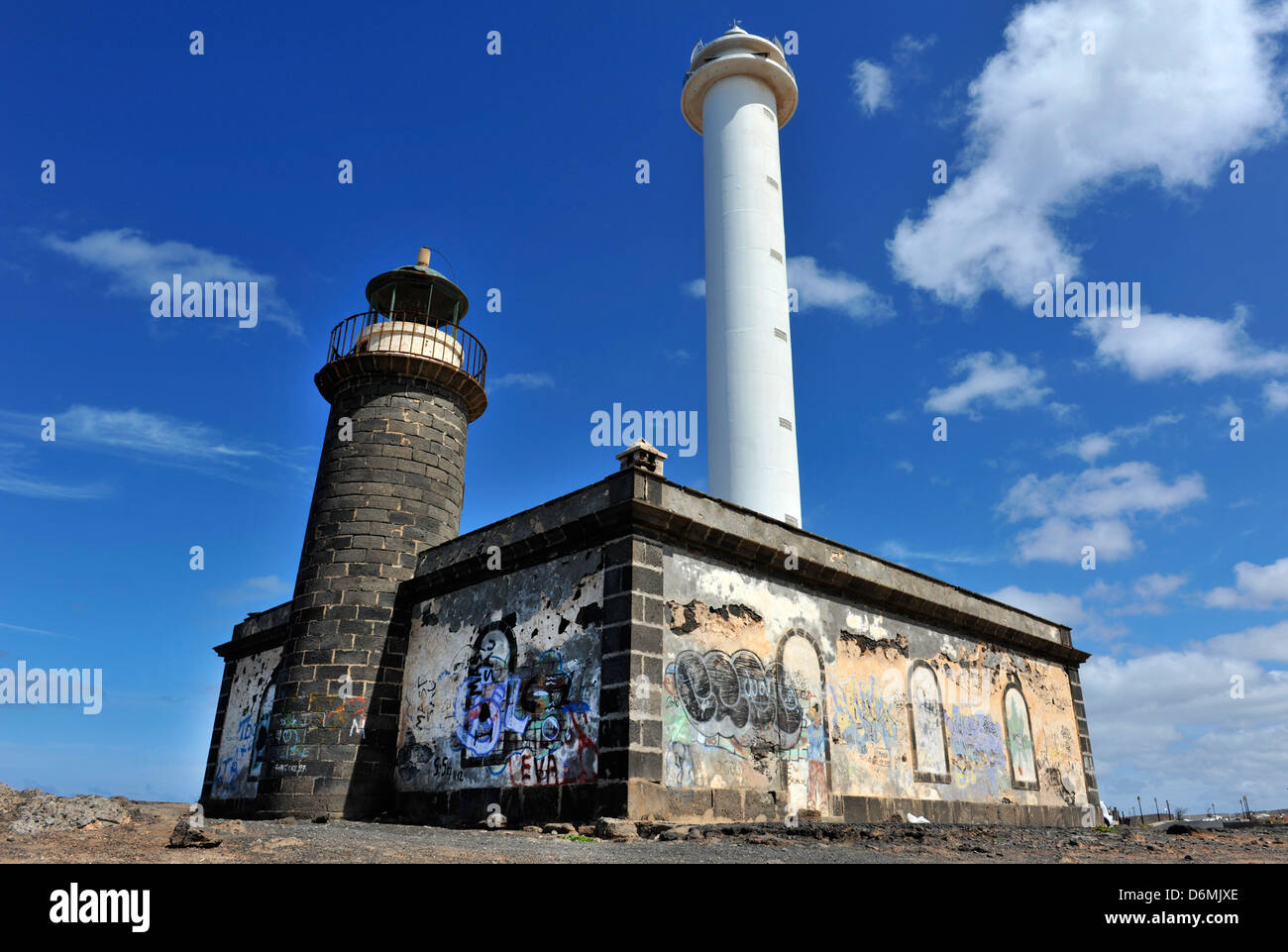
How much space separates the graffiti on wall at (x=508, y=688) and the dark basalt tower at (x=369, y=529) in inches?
28.1

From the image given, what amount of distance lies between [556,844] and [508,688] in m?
3.88

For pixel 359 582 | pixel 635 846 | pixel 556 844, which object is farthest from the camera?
pixel 359 582

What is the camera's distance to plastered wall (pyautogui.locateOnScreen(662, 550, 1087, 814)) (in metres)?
11.3

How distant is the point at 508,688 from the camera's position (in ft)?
40.0

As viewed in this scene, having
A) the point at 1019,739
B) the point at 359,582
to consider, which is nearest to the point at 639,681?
the point at 359,582

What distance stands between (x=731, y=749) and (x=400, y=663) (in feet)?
20.4

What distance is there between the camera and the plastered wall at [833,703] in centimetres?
1129

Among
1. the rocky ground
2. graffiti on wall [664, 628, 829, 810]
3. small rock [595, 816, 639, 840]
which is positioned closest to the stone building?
graffiti on wall [664, 628, 829, 810]

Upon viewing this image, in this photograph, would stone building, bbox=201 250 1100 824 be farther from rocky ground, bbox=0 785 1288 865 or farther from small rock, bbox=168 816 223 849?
small rock, bbox=168 816 223 849

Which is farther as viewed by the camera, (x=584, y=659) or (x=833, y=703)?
(x=833, y=703)

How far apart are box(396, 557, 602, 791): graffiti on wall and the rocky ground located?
974 millimetres

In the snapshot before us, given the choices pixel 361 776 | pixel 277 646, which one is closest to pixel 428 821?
pixel 361 776

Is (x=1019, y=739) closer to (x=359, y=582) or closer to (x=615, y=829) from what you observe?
(x=615, y=829)

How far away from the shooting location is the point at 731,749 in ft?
37.3
